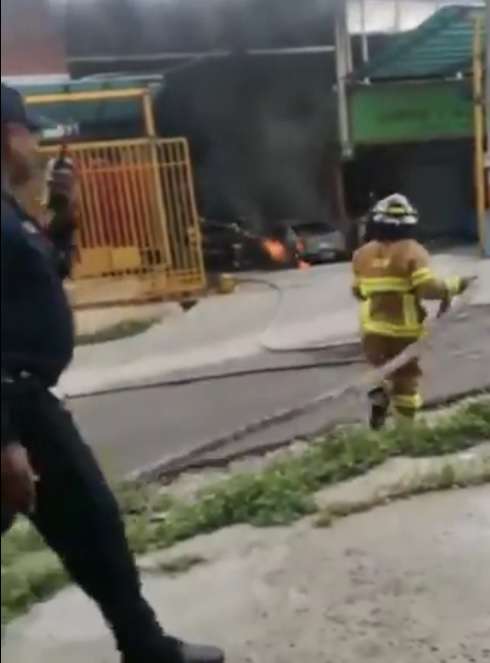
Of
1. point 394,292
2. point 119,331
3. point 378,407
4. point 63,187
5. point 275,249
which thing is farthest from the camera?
point 378,407

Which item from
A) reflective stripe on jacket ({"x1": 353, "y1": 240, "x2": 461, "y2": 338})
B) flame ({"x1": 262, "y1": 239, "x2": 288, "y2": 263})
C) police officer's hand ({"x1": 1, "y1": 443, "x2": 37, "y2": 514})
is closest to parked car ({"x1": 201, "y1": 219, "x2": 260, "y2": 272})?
flame ({"x1": 262, "y1": 239, "x2": 288, "y2": 263})

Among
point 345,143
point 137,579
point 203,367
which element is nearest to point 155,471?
point 203,367

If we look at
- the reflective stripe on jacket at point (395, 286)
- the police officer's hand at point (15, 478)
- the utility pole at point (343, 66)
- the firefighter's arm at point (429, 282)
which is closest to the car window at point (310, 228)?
the utility pole at point (343, 66)

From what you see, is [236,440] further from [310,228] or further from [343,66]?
[343,66]

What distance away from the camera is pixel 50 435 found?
1.76 metres

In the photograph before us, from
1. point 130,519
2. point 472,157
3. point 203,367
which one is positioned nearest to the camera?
point 472,157

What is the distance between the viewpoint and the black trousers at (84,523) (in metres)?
1.76

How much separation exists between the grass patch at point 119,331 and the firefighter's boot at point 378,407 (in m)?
0.62

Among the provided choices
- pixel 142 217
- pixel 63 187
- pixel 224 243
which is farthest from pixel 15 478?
pixel 142 217

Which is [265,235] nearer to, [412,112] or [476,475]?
[412,112]

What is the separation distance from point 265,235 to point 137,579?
0.83 meters

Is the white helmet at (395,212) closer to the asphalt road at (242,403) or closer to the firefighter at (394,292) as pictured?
the firefighter at (394,292)

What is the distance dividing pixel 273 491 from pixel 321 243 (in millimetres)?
649

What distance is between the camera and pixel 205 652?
2076mm
